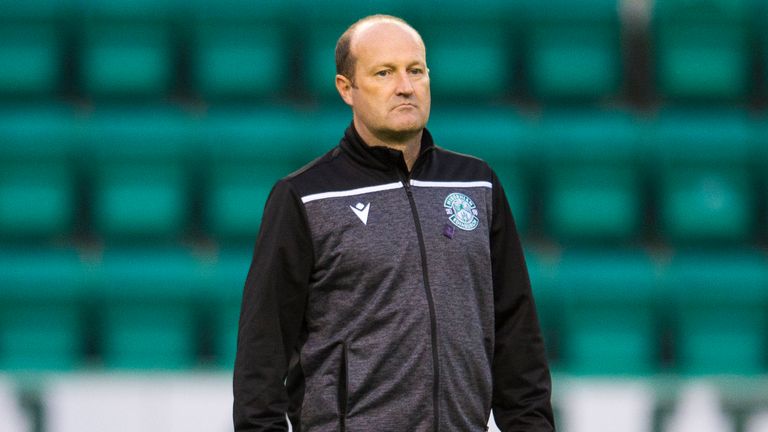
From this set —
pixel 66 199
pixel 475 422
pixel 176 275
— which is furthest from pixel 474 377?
pixel 66 199

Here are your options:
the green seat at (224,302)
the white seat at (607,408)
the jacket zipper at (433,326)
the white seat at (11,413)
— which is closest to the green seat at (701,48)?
Answer: the white seat at (607,408)

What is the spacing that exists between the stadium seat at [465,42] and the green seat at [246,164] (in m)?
0.32

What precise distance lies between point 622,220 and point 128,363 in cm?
130

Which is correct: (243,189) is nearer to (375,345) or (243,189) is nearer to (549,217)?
(549,217)

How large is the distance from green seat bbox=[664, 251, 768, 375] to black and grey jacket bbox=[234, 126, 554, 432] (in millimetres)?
1756

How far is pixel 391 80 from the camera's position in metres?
1.23

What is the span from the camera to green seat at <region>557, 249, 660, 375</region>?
290cm

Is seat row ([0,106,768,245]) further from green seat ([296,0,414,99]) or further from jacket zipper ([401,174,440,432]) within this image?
jacket zipper ([401,174,440,432])

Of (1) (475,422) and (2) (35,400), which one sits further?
(2) (35,400)

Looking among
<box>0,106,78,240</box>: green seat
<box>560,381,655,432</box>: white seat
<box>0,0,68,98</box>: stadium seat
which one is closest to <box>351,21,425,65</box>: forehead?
<box>560,381,655,432</box>: white seat

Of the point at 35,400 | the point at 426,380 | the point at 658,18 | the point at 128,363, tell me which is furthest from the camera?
the point at 658,18

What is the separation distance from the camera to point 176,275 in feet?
9.53

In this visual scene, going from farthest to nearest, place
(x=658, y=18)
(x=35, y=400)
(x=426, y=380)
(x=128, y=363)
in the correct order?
(x=658, y=18), (x=128, y=363), (x=35, y=400), (x=426, y=380)

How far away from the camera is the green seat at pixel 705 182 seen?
299 centimetres
